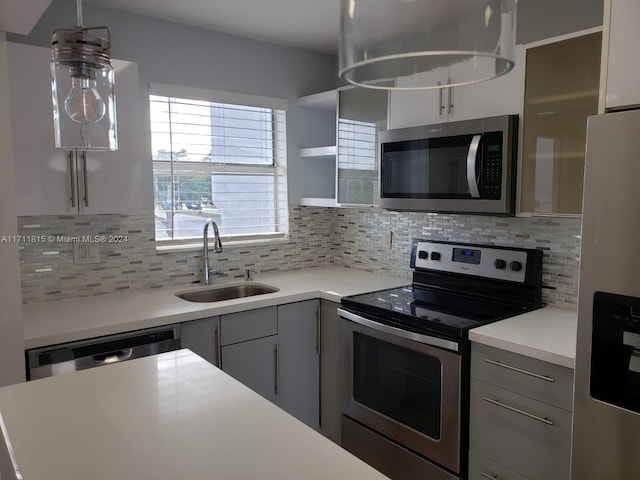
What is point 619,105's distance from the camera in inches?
56.4

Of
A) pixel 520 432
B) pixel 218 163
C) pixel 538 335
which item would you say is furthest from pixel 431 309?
pixel 218 163

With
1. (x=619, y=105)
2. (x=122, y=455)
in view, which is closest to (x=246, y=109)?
(x=619, y=105)

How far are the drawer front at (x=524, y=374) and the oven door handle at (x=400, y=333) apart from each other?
0.10 m

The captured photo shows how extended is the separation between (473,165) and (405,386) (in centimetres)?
106

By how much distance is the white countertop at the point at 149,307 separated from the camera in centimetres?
205

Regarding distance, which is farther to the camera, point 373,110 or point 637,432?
point 373,110

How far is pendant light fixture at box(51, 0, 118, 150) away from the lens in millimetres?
1002

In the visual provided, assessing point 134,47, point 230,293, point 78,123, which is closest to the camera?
point 78,123

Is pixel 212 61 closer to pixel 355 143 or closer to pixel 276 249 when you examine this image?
pixel 355 143

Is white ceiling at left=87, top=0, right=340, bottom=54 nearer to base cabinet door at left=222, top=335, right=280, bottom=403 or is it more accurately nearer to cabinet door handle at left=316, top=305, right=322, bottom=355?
cabinet door handle at left=316, top=305, right=322, bottom=355

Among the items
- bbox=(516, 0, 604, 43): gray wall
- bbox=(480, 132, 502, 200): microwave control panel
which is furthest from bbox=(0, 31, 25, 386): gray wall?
bbox=(516, 0, 604, 43): gray wall

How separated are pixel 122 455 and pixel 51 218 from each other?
1806 millimetres

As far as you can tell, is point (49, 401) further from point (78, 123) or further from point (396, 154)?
point (396, 154)

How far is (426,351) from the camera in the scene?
6.91 ft
